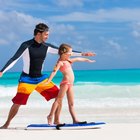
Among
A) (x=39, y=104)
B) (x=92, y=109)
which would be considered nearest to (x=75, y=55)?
(x=92, y=109)

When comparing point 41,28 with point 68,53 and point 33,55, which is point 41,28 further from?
point 68,53

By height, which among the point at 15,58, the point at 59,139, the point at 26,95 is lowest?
the point at 59,139

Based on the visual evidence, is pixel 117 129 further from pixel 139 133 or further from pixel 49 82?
pixel 49 82

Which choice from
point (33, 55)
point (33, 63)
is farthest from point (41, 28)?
point (33, 63)

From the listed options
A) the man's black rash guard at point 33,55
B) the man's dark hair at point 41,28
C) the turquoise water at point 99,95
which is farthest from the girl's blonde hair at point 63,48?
the turquoise water at point 99,95

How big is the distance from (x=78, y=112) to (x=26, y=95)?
530 centimetres

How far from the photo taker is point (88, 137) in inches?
280

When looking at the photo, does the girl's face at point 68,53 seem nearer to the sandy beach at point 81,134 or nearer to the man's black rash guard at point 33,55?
the man's black rash guard at point 33,55

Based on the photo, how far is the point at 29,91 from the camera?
26.3ft

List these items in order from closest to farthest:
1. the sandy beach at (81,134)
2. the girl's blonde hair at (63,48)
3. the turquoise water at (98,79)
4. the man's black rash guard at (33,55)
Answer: the sandy beach at (81,134), the man's black rash guard at (33,55), the girl's blonde hair at (63,48), the turquoise water at (98,79)

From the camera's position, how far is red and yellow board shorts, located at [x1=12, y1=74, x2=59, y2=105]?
8.00m

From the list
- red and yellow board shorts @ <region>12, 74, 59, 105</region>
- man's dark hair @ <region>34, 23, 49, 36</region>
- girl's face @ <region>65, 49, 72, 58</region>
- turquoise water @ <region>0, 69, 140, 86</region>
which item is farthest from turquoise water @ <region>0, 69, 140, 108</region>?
man's dark hair @ <region>34, 23, 49, 36</region>

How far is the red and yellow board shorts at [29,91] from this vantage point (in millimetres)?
7996

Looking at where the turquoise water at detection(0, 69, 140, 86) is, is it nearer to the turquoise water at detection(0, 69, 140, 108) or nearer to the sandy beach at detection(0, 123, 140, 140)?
the turquoise water at detection(0, 69, 140, 108)
